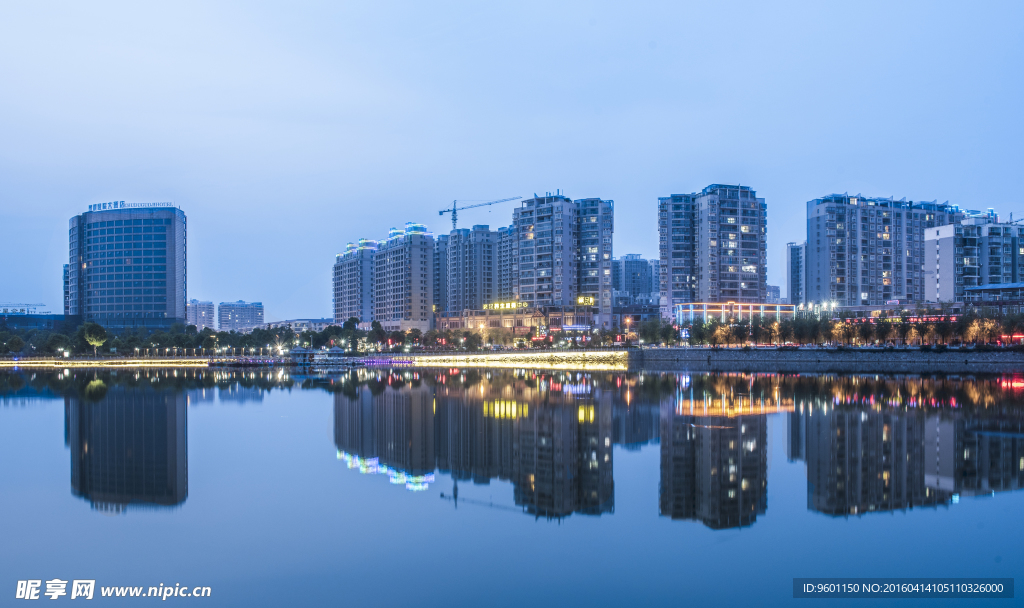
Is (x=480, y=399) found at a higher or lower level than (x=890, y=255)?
lower

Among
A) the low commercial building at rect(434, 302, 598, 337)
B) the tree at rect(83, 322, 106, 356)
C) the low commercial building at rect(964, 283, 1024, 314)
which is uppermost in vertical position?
the low commercial building at rect(964, 283, 1024, 314)

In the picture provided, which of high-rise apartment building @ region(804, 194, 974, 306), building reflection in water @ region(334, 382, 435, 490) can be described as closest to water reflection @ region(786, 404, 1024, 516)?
building reflection in water @ region(334, 382, 435, 490)

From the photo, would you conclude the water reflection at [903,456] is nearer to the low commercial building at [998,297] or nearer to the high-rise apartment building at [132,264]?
the low commercial building at [998,297]

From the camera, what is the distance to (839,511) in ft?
48.5

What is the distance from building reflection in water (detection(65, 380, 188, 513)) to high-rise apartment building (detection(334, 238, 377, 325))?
5098 inches

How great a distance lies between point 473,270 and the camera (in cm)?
14738

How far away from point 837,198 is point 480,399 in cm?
9089

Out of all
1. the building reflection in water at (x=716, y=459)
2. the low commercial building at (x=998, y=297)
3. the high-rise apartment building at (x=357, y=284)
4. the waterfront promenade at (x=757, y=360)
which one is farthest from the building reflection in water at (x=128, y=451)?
the high-rise apartment building at (x=357, y=284)

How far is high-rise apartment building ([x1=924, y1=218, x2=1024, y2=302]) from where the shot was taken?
102 meters

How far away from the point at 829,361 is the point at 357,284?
404ft

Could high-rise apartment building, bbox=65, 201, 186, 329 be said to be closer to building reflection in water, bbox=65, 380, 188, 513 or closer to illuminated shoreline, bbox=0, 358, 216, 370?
illuminated shoreline, bbox=0, 358, 216, 370

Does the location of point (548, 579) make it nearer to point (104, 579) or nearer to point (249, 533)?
point (249, 533)

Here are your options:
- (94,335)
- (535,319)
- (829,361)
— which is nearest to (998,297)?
(829,361)

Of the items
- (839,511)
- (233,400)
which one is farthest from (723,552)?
(233,400)
